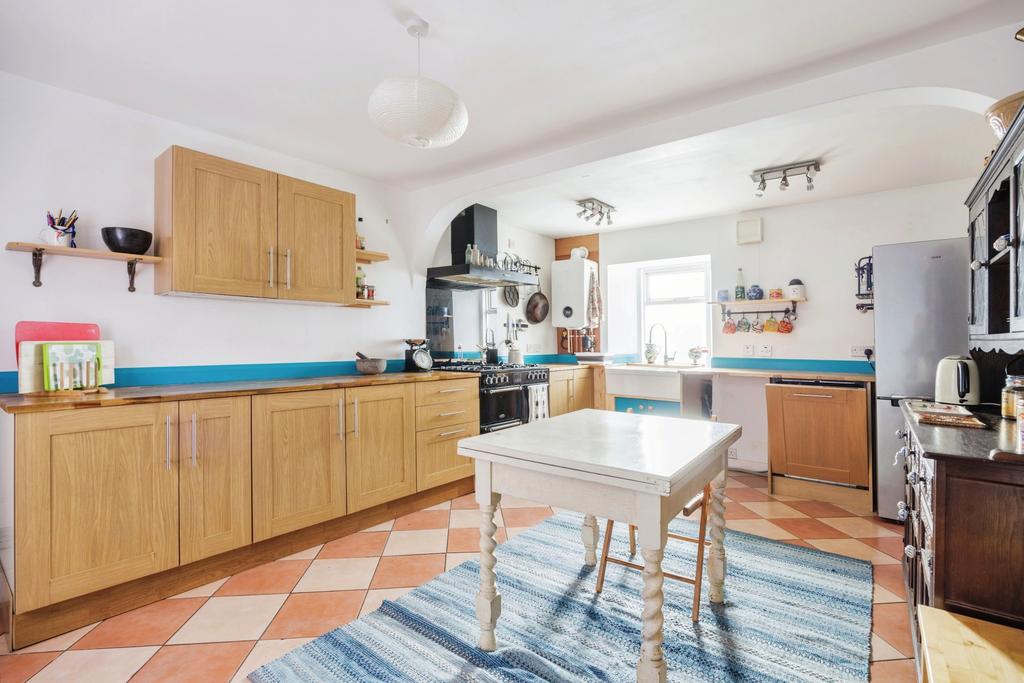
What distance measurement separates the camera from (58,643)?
1.97m

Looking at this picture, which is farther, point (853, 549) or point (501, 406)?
point (501, 406)

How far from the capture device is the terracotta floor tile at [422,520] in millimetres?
3188

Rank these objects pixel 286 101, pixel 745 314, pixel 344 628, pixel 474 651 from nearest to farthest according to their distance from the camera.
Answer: pixel 474 651, pixel 344 628, pixel 286 101, pixel 745 314

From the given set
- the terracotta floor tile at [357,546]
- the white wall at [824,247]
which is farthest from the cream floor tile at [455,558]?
the white wall at [824,247]

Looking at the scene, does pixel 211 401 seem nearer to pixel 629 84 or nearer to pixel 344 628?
pixel 344 628

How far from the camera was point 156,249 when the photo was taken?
2719 mm

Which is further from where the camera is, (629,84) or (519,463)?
(629,84)

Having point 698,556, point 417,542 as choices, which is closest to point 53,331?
point 417,542

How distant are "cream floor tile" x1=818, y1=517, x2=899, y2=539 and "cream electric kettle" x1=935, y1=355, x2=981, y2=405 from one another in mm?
1032

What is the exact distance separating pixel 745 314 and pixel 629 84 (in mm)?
3121

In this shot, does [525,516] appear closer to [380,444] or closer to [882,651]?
[380,444]

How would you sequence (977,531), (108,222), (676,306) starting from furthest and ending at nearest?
(676,306) → (108,222) → (977,531)

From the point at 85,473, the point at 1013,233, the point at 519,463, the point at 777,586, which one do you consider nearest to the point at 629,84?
the point at 1013,233

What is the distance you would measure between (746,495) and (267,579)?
11.3 ft
